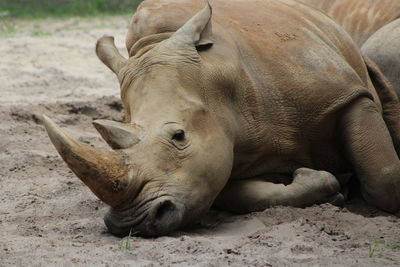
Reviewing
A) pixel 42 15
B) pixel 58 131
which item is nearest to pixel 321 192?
pixel 58 131

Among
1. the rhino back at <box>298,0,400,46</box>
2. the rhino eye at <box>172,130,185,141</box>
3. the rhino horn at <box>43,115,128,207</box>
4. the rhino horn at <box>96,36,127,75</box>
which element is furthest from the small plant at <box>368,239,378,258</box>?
the rhino back at <box>298,0,400,46</box>

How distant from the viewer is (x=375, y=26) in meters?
7.71

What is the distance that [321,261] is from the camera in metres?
4.50

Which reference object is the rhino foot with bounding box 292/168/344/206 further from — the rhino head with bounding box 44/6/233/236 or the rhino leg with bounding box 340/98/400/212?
the rhino head with bounding box 44/6/233/236

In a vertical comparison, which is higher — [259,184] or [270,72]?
[270,72]

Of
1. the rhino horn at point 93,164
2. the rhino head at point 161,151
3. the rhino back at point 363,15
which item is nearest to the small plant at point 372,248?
the rhino head at point 161,151

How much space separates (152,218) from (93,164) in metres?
0.46

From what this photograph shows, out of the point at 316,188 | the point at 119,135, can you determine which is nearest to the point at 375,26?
the point at 316,188

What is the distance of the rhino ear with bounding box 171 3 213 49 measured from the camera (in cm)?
558

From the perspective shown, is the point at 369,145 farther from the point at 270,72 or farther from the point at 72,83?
the point at 72,83

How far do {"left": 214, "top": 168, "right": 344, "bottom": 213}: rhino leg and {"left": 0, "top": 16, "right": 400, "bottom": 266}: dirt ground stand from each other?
0.09 metres

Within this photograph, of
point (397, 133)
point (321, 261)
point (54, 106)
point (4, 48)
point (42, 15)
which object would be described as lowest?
point (42, 15)

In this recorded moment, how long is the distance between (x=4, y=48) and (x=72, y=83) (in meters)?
1.64

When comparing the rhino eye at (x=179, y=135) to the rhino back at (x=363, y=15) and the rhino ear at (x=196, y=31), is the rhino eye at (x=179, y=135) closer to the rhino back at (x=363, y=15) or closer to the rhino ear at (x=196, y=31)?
the rhino ear at (x=196, y=31)
